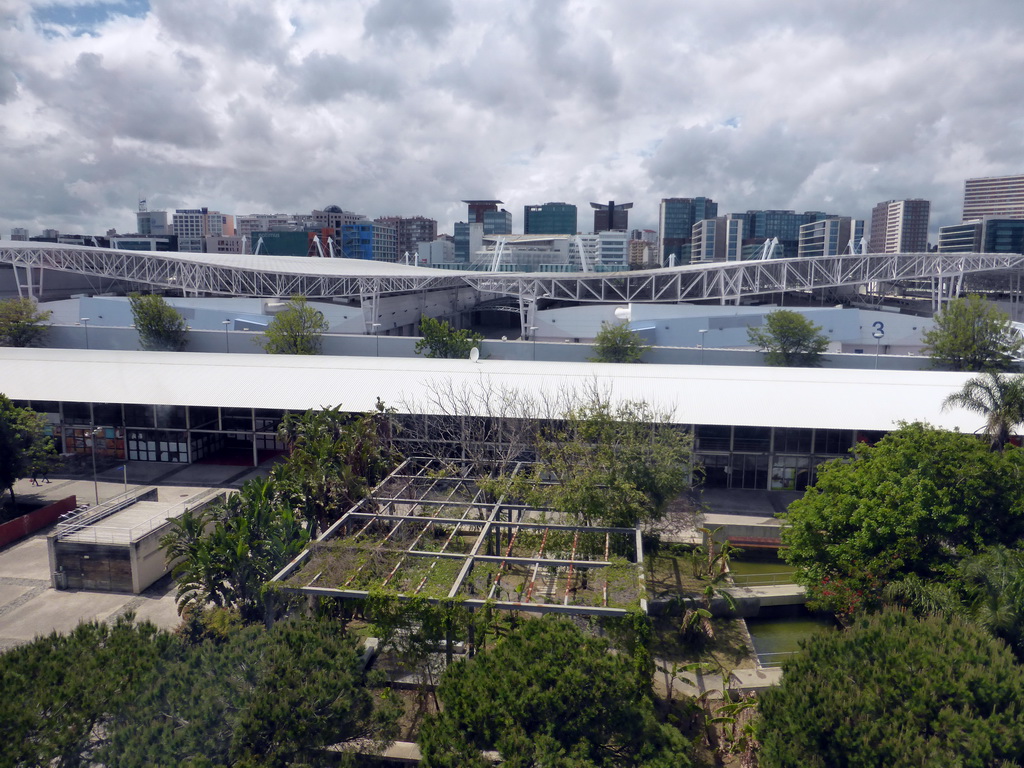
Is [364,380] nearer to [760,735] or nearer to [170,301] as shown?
[760,735]


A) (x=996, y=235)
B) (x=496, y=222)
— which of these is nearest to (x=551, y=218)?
(x=496, y=222)

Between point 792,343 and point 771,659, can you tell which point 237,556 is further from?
point 792,343

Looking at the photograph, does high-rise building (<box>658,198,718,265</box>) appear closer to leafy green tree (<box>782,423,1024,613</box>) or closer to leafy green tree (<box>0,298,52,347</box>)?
leafy green tree (<box>0,298,52,347</box>)

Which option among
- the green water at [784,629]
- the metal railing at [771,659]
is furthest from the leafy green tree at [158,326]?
the metal railing at [771,659]

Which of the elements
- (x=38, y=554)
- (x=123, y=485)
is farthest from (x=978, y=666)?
(x=123, y=485)

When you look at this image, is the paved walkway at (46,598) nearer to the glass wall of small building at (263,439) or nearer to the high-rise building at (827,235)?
the glass wall of small building at (263,439)
